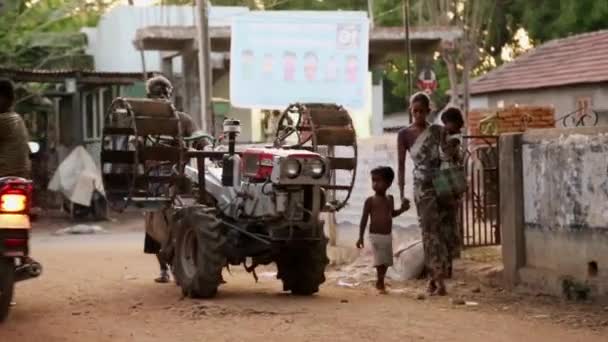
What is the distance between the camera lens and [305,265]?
1071cm

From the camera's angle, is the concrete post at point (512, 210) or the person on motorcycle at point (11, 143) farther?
the concrete post at point (512, 210)

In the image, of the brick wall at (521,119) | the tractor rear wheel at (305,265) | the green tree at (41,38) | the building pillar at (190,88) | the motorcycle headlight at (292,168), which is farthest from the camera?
the green tree at (41,38)

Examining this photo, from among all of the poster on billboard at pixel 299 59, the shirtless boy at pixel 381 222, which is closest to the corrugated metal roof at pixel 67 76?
the poster on billboard at pixel 299 59

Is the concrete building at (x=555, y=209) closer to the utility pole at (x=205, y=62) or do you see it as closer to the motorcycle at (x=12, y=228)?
the motorcycle at (x=12, y=228)

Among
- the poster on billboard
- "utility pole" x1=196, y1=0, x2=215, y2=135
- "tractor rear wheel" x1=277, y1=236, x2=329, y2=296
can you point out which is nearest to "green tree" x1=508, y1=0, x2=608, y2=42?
the poster on billboard

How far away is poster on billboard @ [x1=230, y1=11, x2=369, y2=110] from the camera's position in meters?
22.9

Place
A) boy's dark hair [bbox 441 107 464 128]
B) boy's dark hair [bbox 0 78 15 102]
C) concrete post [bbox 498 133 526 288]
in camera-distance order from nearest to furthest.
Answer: boy's dark hair [bbox 0 78 15 102], concrete post [bbox 498 133 526 288], boy's dark hair [bbox 441 107 464 128]

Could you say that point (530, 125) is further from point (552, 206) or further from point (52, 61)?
point (52, 61)

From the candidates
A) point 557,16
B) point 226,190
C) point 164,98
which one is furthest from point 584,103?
point 226,190

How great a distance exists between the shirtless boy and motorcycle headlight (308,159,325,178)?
132 centimetres

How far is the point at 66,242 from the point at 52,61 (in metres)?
13.2

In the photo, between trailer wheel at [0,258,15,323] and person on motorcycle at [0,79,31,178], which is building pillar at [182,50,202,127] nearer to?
person on motorcycle at [0,79,31,178]

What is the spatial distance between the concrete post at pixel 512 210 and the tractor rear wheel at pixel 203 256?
2.90 meters

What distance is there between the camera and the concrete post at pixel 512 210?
11.1 m
